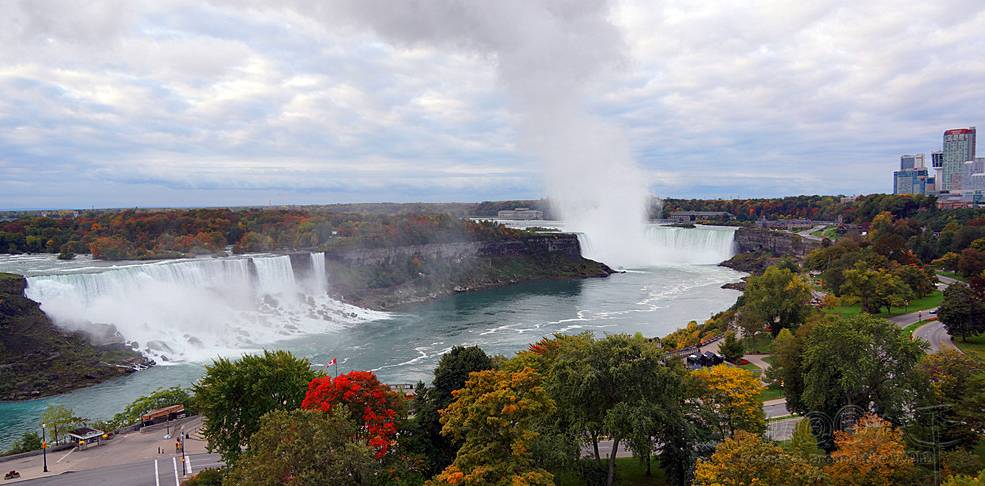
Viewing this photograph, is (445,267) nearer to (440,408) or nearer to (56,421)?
(56,421)

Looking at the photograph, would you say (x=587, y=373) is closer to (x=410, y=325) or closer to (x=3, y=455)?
(x=3, y=455)

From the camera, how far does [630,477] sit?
13.4m

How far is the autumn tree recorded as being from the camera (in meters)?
10.1

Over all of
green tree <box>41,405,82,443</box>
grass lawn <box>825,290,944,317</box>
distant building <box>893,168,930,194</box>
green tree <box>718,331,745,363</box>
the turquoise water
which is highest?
distant building <box>893,168,930,194</box>

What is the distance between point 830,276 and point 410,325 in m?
26.9

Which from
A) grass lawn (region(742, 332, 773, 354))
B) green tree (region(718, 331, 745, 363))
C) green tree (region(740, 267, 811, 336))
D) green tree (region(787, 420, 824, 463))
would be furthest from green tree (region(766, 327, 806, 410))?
green tree (region(740, 267, 811, 336))

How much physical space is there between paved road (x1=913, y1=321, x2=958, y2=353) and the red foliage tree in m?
20.5

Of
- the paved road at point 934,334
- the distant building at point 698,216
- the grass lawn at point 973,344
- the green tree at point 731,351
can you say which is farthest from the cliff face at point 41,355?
the distant building at point 698,216

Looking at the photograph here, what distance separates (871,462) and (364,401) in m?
9.67

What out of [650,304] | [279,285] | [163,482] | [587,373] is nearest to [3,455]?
[163,482]

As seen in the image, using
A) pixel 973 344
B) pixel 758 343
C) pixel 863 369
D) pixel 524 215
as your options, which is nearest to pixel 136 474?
pixel 863 369

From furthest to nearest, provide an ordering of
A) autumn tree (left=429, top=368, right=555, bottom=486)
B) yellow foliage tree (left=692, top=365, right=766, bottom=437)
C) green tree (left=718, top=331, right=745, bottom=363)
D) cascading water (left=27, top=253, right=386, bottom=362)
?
cascading water (left=27, top=253, right=386, bottom=362), green tree (left=718, top=331, right=745, bottom=363), yellow foliage tree (left=692, top=365, right=766, bottom=437), autumn tree (left=429, top=368, right=555, bottom=486)

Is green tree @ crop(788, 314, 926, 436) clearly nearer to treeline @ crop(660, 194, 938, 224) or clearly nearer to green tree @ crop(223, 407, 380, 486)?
→ green tree @ crop(223, 407, 380, 486)

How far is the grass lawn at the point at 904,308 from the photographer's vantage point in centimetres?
2950
